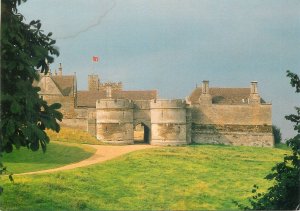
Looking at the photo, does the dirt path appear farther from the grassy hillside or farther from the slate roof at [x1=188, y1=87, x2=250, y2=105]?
the slate roof at [x1=188, y1=87, x2=250, y2=105]

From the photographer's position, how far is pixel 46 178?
76.4 ft

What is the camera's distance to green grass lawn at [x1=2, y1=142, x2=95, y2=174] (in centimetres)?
2650

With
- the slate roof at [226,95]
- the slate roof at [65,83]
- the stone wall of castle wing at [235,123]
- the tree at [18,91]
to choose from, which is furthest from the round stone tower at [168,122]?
the tree at [18,91]

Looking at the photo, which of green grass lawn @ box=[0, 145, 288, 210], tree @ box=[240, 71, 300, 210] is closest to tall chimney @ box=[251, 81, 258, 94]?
green grass lawn @ box=[0, 145, 288, 210]

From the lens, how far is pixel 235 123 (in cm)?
4394

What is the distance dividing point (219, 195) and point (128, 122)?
18.3 metres

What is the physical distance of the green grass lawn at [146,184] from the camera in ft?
67.2

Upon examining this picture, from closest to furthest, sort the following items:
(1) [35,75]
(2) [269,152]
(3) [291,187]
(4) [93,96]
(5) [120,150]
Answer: (1) [35,75] → (3) [291,187] → (5) [120,150] → (2) [269,152] → (4) [93,96]

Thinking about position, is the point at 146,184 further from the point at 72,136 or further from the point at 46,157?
the point at 72,136

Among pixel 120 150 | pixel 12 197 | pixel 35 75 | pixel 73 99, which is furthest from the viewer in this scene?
pixel 73 99

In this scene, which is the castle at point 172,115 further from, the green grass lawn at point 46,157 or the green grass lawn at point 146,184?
the green grass lawn at point 146,184

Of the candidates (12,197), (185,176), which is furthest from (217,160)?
(12,197)

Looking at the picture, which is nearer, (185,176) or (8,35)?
(8,35)

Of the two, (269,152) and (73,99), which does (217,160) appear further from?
(73,99)
